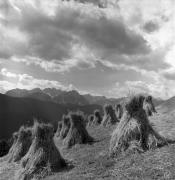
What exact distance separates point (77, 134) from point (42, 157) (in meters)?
6.92

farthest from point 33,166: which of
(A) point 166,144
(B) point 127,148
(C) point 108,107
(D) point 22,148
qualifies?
(C) point 108,107

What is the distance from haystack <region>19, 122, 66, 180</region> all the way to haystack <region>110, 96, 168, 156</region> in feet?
10.8

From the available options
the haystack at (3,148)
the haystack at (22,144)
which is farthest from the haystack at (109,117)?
the haystack at (3,148)

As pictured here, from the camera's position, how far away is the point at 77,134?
21047mm

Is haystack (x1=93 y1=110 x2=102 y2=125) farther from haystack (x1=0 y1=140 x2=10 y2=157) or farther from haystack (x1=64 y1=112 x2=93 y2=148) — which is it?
haystack (x1=64 y1=112 x2=93 y2=148)

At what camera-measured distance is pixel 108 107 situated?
35844mm

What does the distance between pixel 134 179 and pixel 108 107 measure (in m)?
26.1

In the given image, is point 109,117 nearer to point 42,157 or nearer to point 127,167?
point 42,157

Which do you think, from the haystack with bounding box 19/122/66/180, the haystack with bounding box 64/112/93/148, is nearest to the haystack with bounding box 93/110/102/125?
the haystack with bounding box 64/112/93/148

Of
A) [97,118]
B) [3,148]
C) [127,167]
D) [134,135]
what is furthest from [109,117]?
[3,148]

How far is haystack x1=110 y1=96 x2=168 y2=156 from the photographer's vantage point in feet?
43.8

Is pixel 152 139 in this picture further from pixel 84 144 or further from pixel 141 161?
pixel 84 144

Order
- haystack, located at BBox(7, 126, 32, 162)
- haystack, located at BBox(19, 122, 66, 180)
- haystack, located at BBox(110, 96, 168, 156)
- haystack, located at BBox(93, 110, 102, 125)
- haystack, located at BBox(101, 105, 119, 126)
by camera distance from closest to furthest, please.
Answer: haystack, located at BBox(110, 96, 168, 156) → haystack, located at BBox(19, 122, 66, 180) → haystack, located at BBox(7, 126, 32, 162) → haystack, located at BBox(101, 105, 119, 126) → haystack, located at BBox(93, 110, 102, 125)

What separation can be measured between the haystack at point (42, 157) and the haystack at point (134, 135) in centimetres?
329
